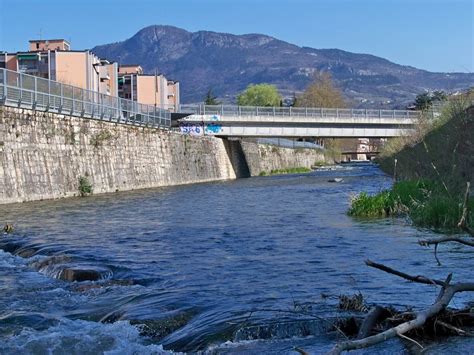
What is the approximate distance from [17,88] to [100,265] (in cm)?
1977

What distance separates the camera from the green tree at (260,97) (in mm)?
148250

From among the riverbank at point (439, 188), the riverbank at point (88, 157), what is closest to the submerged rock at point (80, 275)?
the riverbank at point (439, 188)

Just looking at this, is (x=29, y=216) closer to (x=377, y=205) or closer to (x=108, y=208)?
(x=108, y=208)

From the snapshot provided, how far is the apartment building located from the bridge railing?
3072 centimetres

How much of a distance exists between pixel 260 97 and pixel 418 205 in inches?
5224

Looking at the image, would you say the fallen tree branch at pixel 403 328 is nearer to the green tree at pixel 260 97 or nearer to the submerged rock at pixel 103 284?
the submerged rock at pixel 103 284

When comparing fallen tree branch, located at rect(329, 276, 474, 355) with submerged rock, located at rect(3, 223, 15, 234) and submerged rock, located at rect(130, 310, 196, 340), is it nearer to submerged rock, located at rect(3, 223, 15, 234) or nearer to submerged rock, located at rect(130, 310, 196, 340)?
submerged rock, located at rect(130, 310, 196, 340)

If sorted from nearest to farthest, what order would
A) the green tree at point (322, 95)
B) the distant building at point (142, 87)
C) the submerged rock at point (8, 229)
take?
the submerged rock at point (8, 229) → the green tree at point (322, 95) → the distant building at point (142, 87)

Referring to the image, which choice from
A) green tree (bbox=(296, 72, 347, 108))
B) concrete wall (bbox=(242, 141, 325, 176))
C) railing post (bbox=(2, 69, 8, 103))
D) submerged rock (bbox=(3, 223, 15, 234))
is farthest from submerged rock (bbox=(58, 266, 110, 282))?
green tree (bbox=(296, 72, 347, 108))

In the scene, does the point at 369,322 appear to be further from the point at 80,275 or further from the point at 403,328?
the point at 80,275

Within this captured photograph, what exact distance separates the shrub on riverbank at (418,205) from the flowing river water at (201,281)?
1.55 feet

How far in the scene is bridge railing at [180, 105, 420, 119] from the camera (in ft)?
209

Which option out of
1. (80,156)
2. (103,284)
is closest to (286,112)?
(80,156)

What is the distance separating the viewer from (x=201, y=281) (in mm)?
11438
